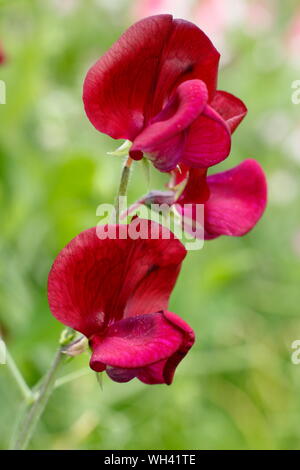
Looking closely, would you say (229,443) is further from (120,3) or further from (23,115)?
(120,3)

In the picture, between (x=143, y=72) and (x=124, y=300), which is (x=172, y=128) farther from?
(x=124, y=300)

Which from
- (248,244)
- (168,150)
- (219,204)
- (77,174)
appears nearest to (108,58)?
(168,150)

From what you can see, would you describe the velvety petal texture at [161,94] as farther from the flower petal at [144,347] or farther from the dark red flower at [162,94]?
the flower petal at [144,347]

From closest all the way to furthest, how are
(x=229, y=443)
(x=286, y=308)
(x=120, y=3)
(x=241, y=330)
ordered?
(x=229, y=443)
(x=241, y=330)
(x=286, y=308)
(x=120, y=3)

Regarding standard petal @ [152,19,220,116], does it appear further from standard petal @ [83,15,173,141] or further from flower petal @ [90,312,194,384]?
flower petal @ [90,312,194,384]

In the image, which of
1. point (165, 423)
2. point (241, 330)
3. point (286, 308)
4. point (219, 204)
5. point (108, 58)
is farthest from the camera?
point (286, 308)

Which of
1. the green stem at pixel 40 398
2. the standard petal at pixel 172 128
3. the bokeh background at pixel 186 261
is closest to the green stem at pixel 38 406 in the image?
the green stem at pixel 40 398
